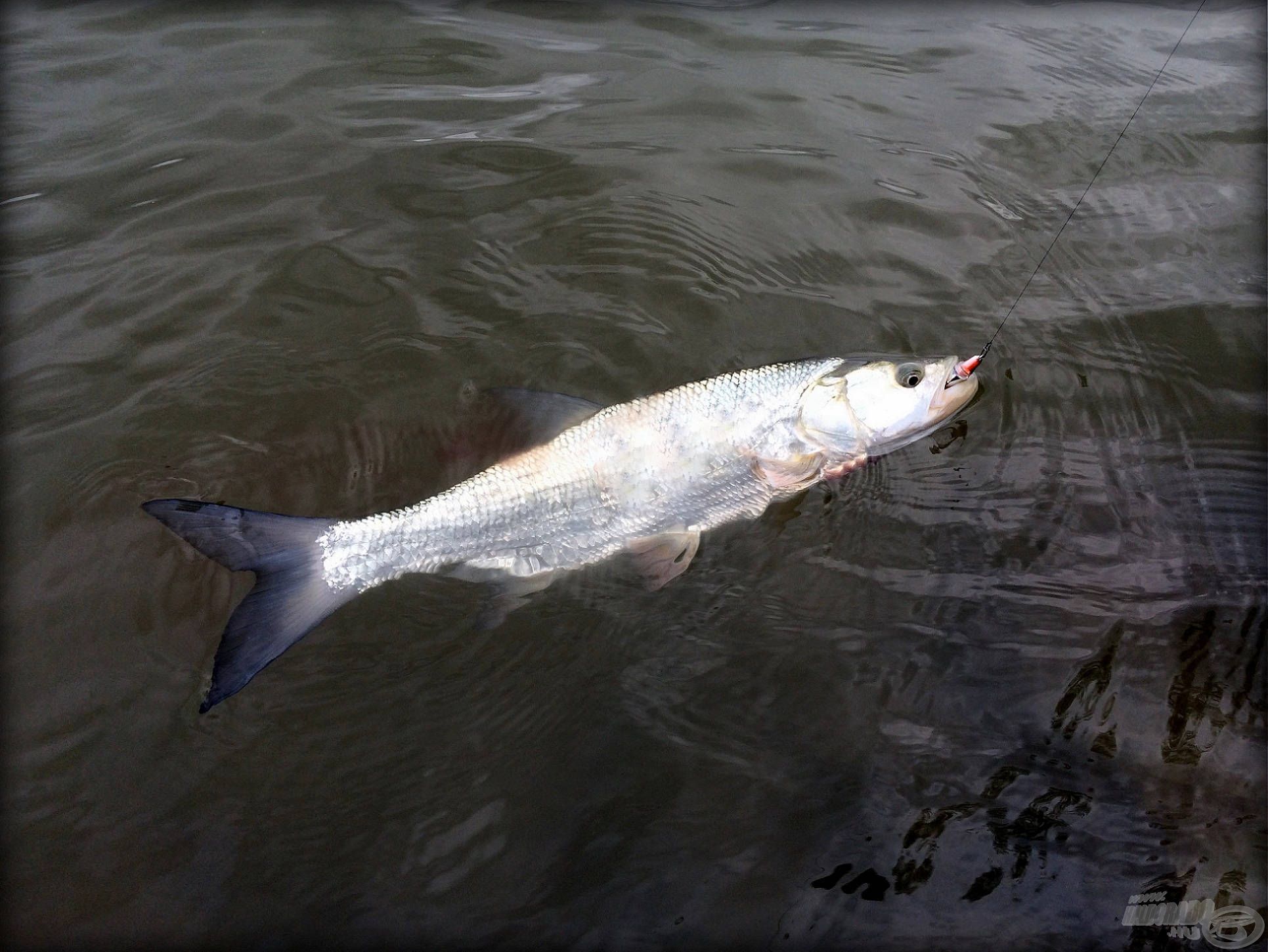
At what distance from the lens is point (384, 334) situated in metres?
4.27

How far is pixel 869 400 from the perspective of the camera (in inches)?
142

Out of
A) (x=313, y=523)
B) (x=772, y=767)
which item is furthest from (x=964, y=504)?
(x=313, y=523)

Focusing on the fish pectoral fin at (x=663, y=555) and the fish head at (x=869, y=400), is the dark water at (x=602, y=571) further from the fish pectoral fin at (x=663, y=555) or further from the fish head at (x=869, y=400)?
the fish head at (x=869, y=400)

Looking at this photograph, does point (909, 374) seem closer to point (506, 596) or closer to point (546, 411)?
point (546, 411)

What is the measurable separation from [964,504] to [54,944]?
3752 millimetres

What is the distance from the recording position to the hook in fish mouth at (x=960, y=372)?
3.68 meters

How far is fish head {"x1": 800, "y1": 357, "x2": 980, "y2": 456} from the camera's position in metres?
3.61

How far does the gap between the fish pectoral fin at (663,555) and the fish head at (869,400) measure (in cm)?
68

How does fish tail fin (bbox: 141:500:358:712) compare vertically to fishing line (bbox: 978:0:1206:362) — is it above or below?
below

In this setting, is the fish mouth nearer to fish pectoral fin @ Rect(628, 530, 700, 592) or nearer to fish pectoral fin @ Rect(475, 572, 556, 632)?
fish pectoral fin @ Rect(628, 530, 700, 592)
